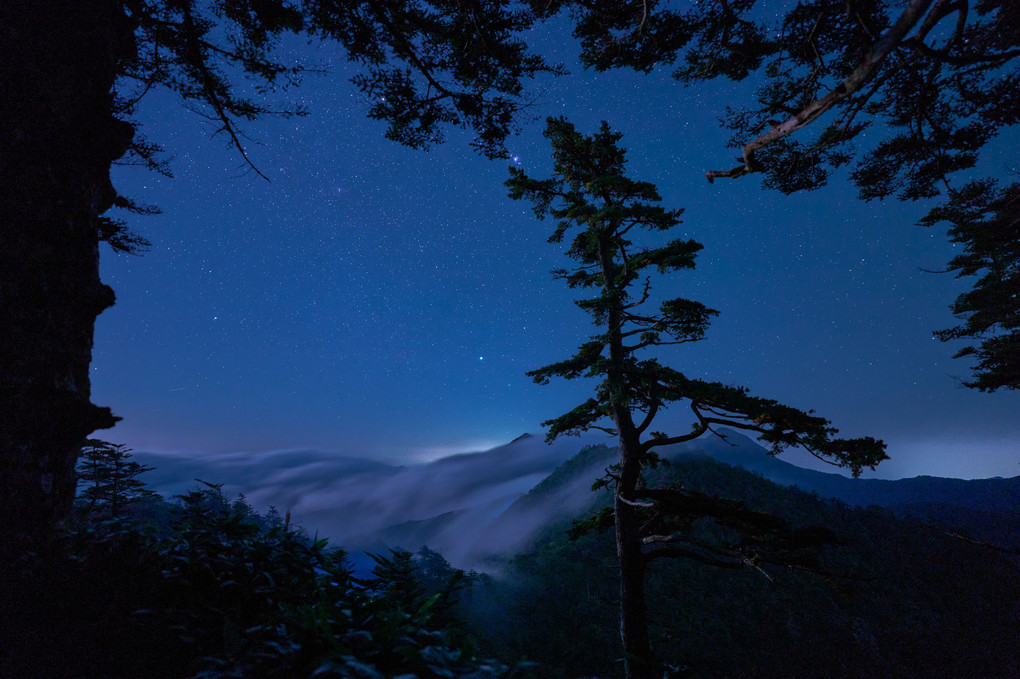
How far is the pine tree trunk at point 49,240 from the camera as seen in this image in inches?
132

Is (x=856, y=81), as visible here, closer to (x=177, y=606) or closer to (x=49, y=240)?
(x=177, y=606)

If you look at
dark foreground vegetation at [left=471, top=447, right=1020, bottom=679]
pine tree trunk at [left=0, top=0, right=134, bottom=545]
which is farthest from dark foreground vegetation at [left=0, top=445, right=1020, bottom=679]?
pine tree trunk at [left=0, top=0, right=134, bottom=545]

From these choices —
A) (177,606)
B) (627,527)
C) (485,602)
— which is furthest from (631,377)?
(485,602)

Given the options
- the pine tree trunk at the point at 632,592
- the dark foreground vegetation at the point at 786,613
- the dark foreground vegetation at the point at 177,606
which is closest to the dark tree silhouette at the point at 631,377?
the pine tree trunk at the point at 632,592

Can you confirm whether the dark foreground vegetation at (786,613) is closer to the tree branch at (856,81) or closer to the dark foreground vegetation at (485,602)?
the dark foreground vegetation at (485,602)

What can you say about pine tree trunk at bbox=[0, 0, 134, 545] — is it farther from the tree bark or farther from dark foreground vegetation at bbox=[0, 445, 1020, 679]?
the tree bark

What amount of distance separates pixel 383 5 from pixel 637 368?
8.29 m

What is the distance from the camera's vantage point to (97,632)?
264 centimetres

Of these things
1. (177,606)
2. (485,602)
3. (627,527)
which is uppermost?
(177,606)

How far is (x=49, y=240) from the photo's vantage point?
12.0 ft

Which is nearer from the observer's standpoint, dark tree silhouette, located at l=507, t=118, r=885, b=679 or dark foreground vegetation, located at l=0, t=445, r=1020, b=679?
dark foreground vegetation, located at l=0, t=445, r=1020, b=679

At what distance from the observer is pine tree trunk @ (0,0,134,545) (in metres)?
3.35

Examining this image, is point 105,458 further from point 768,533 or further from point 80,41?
point 768,533

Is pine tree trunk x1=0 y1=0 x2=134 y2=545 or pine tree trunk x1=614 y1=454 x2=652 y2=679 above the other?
pine tree trunk x1=0 y1=0 x2=134 y2=545
